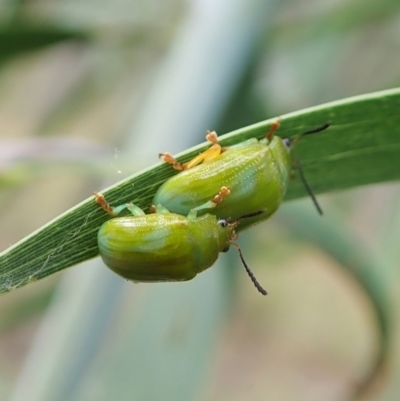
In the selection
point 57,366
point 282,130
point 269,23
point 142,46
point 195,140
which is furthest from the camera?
point 142,46

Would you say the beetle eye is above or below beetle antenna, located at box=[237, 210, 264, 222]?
above

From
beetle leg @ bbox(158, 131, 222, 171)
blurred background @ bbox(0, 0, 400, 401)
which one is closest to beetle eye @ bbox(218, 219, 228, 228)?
beetle leg @ bbox(158, 131, 222, 171)

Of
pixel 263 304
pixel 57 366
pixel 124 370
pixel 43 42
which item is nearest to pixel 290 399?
pixel 263 304

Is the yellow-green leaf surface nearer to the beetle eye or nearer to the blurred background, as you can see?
the beetle eye

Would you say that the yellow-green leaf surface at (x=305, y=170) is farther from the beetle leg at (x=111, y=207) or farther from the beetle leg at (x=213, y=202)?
the beetle leg at (x=213, y=202)

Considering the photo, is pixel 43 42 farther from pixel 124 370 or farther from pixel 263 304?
pixel 263 304

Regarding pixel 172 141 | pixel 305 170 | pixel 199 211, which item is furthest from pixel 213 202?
pixel 172 141

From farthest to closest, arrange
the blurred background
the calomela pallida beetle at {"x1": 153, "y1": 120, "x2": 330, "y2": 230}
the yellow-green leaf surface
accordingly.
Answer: the blurred background
the calomela pallida beetle at {"x1": 153, "y1": 120, "x2": 330, "y2": 230}
the yellow-green leaf surface
